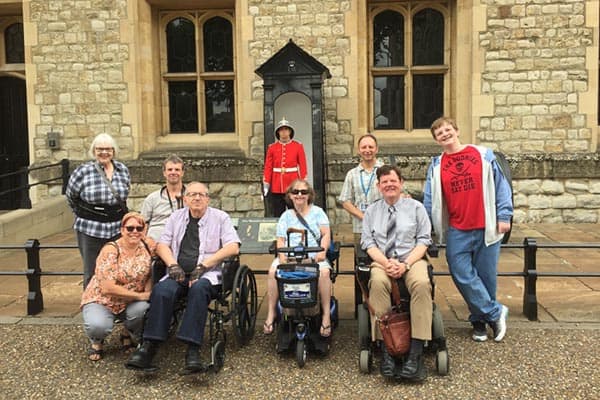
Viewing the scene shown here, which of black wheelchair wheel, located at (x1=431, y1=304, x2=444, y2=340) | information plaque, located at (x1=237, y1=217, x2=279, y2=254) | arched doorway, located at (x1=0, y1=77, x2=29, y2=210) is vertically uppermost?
arched doorway, located at (x1=0, y1=77, x2=29, y2=210)

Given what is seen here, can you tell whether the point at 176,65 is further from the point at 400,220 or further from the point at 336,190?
the point at 400,220

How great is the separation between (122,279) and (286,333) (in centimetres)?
118

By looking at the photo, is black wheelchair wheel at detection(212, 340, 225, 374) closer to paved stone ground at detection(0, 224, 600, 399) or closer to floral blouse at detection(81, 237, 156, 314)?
paved stone ground at detection(0, 224, 600, 399)

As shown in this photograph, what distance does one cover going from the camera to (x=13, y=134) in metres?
10.5

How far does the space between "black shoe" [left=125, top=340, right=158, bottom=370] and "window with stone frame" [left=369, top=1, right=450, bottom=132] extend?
21.8 ft

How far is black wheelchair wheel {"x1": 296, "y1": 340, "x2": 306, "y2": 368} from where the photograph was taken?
3.68 m

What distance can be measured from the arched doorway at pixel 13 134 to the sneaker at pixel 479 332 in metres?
9.09

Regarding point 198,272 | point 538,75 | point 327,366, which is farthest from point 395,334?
point 538,75

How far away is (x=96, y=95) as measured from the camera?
9.19 m

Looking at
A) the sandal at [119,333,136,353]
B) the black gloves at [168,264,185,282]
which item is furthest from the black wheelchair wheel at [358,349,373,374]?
the sandal at [119,333,136,353]

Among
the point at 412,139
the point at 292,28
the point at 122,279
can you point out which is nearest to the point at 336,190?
the point at 412,139

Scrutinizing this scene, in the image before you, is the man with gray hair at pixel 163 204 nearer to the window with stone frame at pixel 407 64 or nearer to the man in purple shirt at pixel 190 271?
the man in purple shirt at pixel 190 271

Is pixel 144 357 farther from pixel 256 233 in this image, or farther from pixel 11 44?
pixel 11 44

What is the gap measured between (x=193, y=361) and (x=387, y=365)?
1.18 meters
